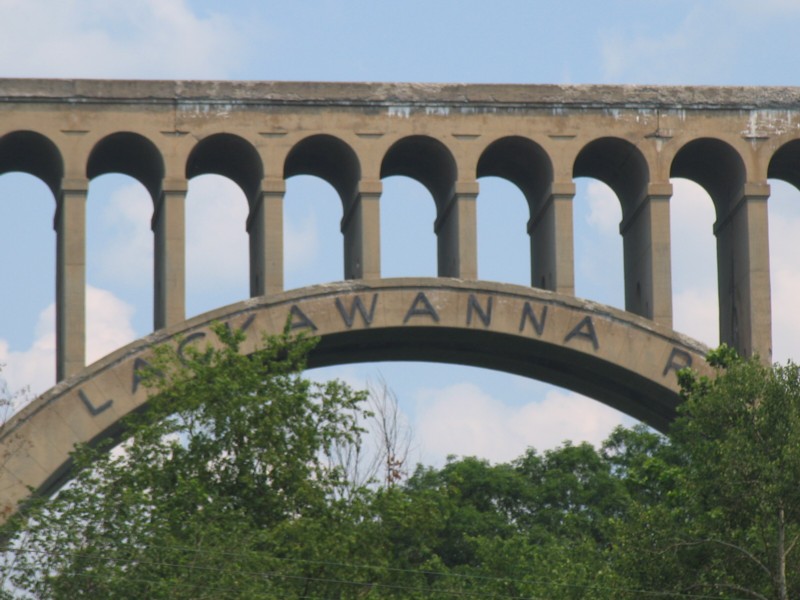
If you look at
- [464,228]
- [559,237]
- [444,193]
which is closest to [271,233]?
[464,228]

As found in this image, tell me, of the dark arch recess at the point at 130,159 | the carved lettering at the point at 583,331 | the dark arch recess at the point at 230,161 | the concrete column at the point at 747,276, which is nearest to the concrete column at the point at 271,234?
the dark arch recess at the point at 230,161

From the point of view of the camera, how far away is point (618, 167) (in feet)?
196

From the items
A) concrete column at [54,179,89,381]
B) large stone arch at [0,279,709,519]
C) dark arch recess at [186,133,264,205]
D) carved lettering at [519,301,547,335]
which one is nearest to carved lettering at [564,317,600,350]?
large stone arch at [0,279,709,519]

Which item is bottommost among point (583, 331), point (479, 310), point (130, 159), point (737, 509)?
point (737, 509)

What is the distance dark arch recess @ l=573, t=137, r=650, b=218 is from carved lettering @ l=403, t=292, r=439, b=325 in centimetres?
530

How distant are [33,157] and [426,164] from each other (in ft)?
30.2

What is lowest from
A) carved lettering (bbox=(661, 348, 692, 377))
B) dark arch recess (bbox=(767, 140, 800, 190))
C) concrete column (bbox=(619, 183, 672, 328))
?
carved lettering (bbox=(661, 348, 692, 377))

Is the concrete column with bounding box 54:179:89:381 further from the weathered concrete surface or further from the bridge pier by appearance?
the bridge pier

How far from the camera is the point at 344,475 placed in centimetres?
5125

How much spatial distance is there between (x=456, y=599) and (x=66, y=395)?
9767 millimetres

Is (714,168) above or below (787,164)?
below

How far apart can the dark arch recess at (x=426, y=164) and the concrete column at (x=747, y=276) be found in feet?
21.9

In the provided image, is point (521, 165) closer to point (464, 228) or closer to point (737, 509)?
point (464, 228)

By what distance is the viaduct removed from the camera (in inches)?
2190
